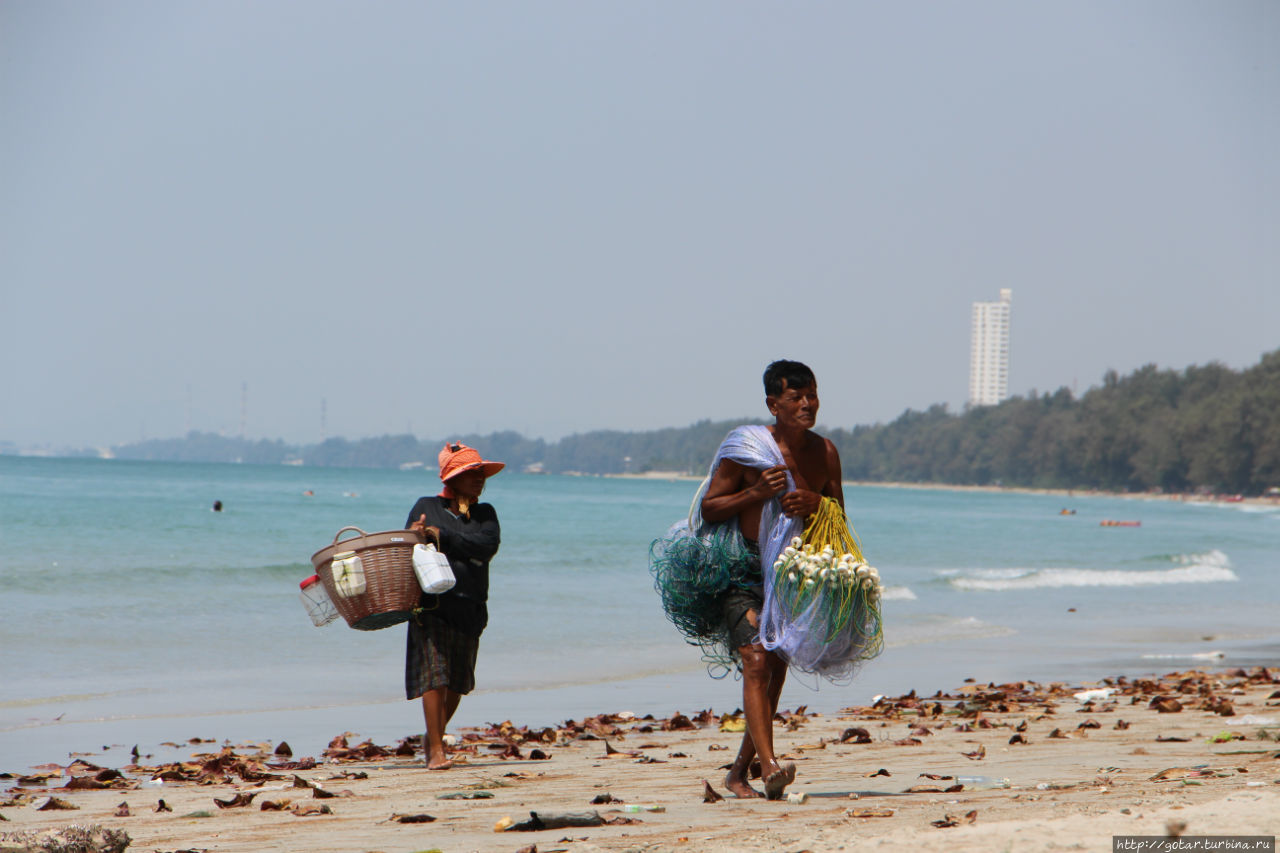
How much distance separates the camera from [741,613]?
195 inches

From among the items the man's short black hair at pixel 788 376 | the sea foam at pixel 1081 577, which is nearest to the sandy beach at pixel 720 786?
the man's short black hair at pixel 788 376

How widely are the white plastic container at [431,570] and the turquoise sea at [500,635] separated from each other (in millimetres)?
1826

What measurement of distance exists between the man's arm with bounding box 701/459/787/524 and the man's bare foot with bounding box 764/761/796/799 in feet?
3.36

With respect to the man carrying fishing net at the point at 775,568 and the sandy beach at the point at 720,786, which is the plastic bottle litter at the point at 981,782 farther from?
the man carrying fishing net at the point at 775,568

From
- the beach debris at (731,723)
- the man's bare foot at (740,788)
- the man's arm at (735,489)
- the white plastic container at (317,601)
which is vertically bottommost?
the beach debris at (731,723)

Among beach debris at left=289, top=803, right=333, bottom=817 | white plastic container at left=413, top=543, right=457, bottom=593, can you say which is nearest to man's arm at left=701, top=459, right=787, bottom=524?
white plastic container at left=413, top=543, right=457, bottom=593

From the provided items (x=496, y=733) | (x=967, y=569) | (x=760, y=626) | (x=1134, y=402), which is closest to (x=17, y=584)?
(x=496, y=733)

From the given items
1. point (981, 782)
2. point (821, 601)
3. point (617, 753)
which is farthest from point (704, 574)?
point (617, 753)

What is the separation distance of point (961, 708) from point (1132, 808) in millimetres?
4572

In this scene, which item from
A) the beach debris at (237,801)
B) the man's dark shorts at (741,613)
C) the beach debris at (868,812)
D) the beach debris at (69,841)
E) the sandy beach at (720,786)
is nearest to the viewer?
the beach debris at (69,841)

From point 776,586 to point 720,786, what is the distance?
47.2 inches

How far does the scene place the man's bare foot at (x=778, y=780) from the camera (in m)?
4.81

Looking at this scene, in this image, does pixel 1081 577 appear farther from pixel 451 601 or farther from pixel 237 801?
pixel 237 801

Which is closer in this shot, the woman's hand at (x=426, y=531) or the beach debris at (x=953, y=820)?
the beach debris at (x=953, y=820)
